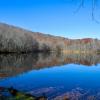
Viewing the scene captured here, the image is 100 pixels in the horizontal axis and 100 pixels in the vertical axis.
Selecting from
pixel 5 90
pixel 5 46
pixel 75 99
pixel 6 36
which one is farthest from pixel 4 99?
pixel 6 36

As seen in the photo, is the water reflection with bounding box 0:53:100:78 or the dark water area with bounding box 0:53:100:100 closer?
the dark water area with bounding box 0:53:100:100

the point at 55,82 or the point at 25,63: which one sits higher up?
the point at 25,63

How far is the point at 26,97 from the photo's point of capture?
8102mm

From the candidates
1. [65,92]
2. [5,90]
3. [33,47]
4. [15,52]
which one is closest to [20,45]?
[15,52]

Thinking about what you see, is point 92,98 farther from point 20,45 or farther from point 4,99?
point 20,45

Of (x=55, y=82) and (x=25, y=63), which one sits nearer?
(x=55, y=82)

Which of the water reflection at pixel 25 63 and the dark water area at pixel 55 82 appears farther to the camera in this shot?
the water reflection at pixel 25 63

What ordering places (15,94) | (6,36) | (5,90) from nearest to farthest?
(15,94)
(5,90)
(6,36)

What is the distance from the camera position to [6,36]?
8894 cm

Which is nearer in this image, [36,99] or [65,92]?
[36,99]

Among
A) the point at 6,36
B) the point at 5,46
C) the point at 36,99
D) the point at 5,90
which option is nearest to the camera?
the point at 36,99

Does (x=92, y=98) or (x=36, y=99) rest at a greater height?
(x=36, y=99)

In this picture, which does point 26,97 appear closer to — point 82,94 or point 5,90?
point 5,90

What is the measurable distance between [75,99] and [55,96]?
135 centimetres
